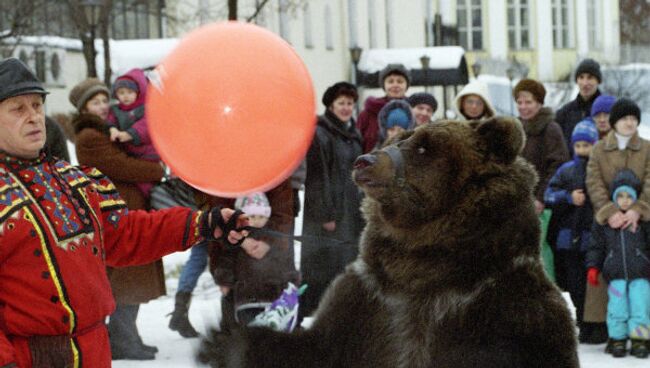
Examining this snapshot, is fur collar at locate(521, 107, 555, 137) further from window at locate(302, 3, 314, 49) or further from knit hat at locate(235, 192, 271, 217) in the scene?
window at locate(302, 3, 314, 49)

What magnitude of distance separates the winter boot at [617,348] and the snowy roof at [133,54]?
63.2 ft

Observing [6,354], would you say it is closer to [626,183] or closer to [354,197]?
[354,197]

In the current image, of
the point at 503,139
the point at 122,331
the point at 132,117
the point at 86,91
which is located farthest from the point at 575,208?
the point at 503,139

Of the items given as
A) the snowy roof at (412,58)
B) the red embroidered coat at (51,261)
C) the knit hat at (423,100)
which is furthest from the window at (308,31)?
the red embroidered coat at (51,261)

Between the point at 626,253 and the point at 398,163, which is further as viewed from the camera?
the point at 626,253

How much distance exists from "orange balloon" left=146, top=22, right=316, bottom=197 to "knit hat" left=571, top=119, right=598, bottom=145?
3.91m

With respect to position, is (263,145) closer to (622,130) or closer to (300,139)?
(300,139)

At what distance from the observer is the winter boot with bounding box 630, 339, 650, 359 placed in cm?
690

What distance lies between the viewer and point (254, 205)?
6.06m

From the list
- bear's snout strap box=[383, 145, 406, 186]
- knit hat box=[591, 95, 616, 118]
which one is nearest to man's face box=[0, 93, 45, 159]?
bear's snout strap box=[383, 145, 406, 186]

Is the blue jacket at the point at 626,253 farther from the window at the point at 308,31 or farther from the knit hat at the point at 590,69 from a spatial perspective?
the window at the point at 308,31

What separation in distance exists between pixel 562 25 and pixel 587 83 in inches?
1657

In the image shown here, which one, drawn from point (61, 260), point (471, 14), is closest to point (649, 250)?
point (61, 260)

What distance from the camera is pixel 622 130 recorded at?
7.28 metres
